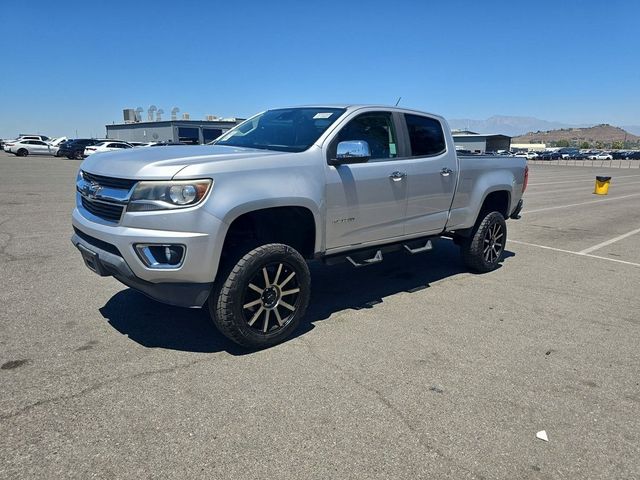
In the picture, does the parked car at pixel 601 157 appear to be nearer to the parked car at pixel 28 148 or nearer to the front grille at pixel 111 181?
the parked car at pixel 28 148

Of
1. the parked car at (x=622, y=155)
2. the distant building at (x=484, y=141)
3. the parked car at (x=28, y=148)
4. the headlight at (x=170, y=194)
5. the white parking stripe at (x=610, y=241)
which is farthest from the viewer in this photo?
the parked car at (x=622, y=155)

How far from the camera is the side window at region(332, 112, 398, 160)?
450 centimetres

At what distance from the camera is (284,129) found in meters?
4.72

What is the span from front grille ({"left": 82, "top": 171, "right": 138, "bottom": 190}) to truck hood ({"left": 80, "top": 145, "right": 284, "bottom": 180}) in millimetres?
31

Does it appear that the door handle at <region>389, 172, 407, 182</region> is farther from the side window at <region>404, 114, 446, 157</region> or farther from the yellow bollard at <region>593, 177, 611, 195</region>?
the yellow bollard at <region>593, 177, 611, 195</region>

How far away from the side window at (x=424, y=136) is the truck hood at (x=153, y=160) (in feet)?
5.80

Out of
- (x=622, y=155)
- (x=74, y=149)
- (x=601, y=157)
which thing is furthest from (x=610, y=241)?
(x=622, y=155)

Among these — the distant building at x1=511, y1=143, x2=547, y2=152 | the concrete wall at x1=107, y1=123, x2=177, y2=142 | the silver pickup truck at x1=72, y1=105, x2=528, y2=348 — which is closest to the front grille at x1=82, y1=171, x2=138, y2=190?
the silver pickup truck at x1=72, y1=105, x2=528, y2=348

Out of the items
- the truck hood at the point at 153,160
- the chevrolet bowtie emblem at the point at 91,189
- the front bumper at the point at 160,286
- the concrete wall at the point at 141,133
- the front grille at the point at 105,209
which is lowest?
the front bumper at the point at 160,286

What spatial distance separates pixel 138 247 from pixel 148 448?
4.47ft

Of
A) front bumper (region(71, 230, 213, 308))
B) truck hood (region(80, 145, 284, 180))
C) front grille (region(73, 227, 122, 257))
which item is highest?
truck hood (region(80, 145, 284, 180))

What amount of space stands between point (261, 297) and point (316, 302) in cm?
127

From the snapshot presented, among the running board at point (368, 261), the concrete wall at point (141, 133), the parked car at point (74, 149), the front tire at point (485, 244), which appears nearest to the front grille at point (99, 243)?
the running board at point (368, 261)

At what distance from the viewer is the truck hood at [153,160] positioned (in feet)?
11.0
